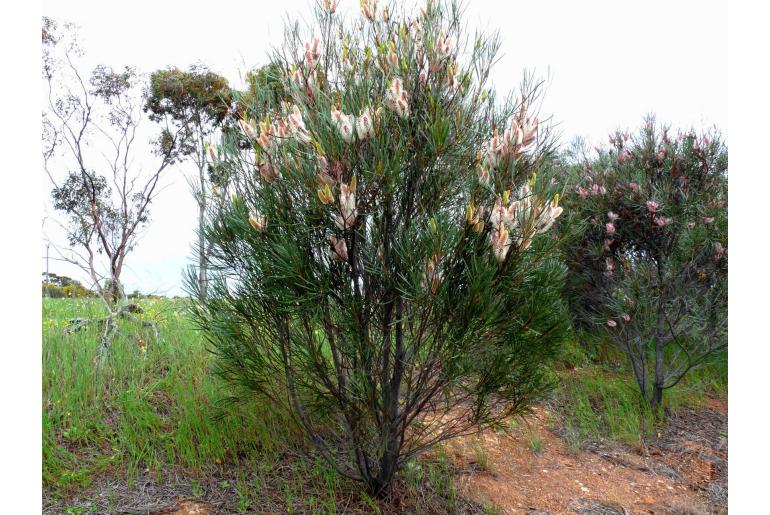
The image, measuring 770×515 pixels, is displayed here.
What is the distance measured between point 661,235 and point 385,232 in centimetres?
381

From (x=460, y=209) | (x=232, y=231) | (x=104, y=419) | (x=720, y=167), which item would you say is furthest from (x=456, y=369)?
(x=720, y=167)

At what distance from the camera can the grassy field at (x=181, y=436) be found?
374 centimetres

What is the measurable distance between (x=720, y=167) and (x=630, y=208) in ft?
3.13

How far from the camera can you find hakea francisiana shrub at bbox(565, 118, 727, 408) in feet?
17.6

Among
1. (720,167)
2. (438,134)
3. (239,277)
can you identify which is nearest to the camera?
(438,134)

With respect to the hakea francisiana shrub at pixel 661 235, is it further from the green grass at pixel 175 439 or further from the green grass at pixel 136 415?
the green grass at pixel 136 415

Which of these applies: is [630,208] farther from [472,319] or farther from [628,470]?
[472,319]

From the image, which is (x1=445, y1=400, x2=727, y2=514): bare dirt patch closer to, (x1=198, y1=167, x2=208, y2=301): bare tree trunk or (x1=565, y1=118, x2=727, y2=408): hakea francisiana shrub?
(x1=565, y1=118, x2=727, y2=408): hakea francisiana shrub

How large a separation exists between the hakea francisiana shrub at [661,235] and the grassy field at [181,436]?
42.0 inches

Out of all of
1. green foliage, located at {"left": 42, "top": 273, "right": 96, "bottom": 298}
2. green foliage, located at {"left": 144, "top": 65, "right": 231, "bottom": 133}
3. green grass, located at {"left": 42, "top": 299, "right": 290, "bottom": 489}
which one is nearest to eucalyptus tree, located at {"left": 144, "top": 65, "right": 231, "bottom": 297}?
green foliage, located at {"left": 144, "top": 65, "right": 231, "bottom": 133}

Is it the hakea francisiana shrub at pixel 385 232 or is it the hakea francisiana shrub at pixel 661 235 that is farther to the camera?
the hakea francisiana shrub at pixel 661 235

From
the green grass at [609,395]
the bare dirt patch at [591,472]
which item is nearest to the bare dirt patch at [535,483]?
the bare dirt patch at [591,472]

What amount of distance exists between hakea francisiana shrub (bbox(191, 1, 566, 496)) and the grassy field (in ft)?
2.04

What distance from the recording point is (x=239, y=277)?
317 centimetres
